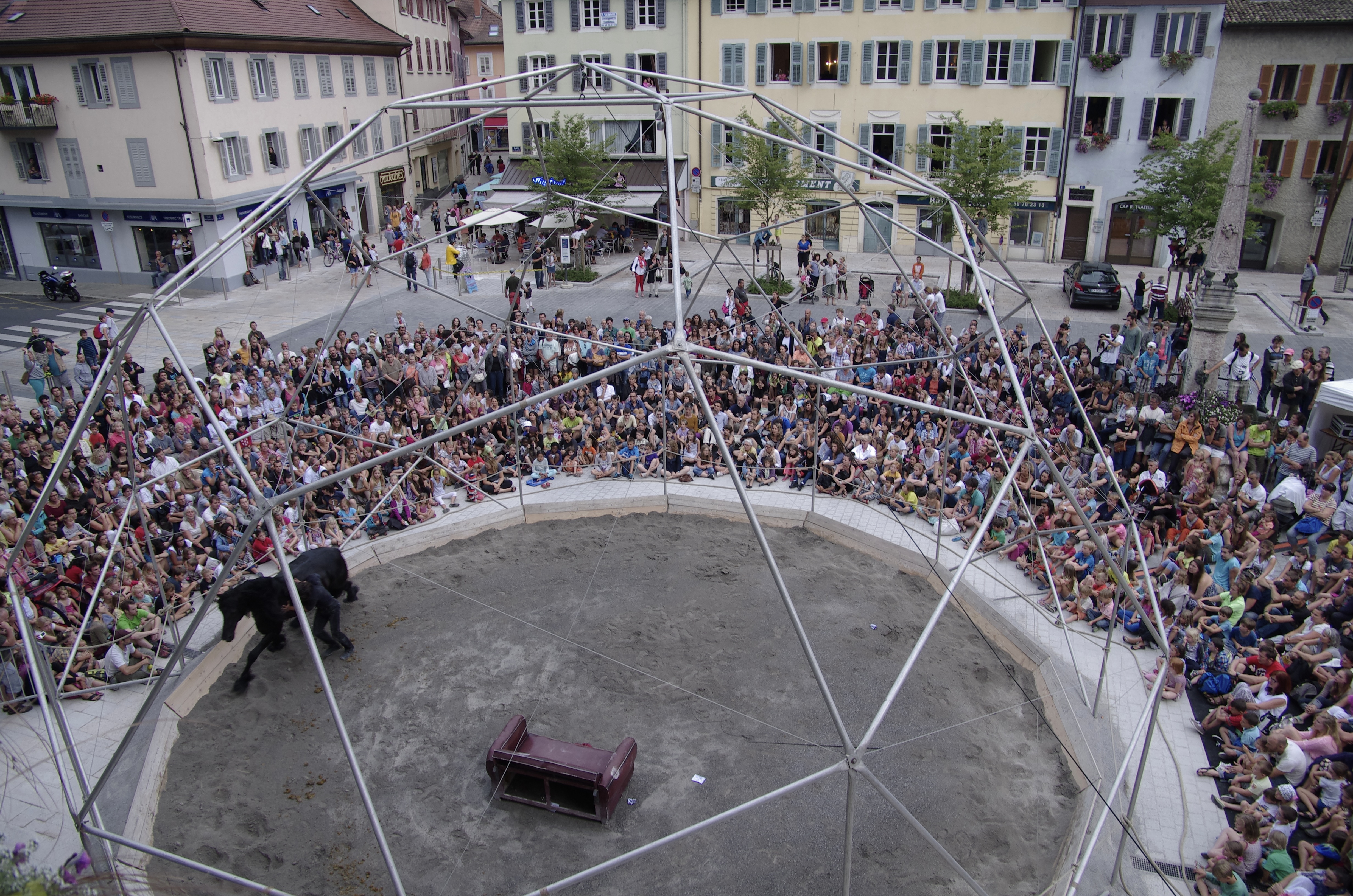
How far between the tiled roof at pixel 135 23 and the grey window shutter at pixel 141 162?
3.11 m

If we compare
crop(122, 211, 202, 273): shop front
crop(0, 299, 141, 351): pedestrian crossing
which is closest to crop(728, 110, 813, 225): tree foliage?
crop(122, 211, 202, 273): shop front

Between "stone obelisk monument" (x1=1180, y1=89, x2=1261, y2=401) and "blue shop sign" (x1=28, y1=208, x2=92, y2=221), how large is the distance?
34012 mm

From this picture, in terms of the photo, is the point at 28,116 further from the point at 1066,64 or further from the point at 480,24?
the point at 1066,64

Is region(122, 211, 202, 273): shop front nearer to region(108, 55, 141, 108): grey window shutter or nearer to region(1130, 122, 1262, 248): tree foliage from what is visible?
region(108, 55, 141, 108): grey window shutter

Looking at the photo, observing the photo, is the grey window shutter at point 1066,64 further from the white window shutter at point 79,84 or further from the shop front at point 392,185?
the white window shutter at point 79,84

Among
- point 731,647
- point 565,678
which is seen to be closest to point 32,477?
point 565,678

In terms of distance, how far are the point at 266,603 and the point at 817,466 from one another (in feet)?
29.7

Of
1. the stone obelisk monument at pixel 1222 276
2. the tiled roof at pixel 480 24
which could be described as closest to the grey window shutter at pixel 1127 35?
the stone obelisk monument at pixel 1222 276

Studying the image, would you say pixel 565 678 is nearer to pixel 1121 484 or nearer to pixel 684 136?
pixel 1121 484

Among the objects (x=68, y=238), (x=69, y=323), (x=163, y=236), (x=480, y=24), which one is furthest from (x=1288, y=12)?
(x=480, y=24)

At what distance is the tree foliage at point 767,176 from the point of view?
106 feet

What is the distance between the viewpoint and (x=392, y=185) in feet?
146

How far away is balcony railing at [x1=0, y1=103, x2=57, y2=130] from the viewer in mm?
31031

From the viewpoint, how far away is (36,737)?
1000 centimetres
